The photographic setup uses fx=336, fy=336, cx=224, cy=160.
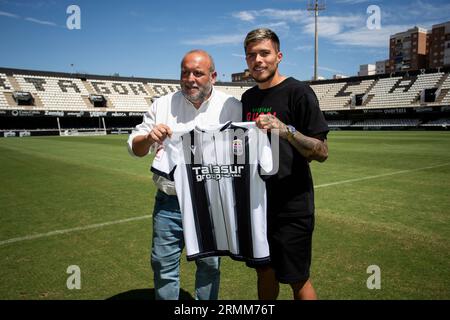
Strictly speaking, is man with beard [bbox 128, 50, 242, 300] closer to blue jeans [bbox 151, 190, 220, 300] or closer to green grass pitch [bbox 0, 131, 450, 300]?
blue jeans [bbox 151, 190, 220, 300]

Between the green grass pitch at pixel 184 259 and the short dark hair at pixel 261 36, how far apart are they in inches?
92.1

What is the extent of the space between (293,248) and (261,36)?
1.63 m

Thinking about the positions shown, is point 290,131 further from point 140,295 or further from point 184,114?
point 140,295

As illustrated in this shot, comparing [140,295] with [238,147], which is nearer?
[238,147]

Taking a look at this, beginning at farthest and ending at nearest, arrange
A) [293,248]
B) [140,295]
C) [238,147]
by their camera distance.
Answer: [140,295], [238,147], [293,248]

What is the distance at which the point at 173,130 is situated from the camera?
9.03ft

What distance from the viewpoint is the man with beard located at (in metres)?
2.62

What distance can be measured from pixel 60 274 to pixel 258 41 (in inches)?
128

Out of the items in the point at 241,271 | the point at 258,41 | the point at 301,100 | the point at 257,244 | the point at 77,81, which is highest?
the point at 77,81

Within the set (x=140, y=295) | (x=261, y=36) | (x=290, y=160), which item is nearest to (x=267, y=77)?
(x=261, y=36)

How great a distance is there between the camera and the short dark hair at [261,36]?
258 cm
